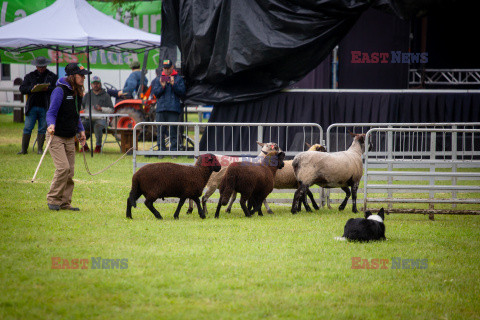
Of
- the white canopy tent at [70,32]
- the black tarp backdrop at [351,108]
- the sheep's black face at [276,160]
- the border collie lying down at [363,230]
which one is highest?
the white canopy tent at [70,32]

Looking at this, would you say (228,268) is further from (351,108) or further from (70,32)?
(70,32)

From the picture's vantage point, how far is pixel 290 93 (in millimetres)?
15570

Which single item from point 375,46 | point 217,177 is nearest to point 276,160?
point 217,177

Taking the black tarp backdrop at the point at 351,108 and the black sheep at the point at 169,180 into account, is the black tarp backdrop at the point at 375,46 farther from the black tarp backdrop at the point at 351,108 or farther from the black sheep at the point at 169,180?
the black sheep at the point at 169,180

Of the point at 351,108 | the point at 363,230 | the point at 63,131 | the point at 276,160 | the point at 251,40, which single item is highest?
the point at 251,40

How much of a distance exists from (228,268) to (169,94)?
10.2 m

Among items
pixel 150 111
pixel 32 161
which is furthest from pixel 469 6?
pixel 32 161

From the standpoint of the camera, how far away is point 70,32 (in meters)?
17.3

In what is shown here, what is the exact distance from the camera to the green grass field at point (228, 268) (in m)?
5.14

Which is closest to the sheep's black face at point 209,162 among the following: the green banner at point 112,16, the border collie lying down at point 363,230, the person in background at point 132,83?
the border collie lying down at point 363,230

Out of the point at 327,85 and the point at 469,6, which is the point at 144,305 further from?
the point at 469,6

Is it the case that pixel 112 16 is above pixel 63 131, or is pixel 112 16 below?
above

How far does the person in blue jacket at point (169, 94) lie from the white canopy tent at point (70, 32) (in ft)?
7.12

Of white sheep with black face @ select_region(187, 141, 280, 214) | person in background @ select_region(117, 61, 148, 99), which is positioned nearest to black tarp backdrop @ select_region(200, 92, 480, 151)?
white sheep with black face @ select_region(187, 141, 280, 214)
